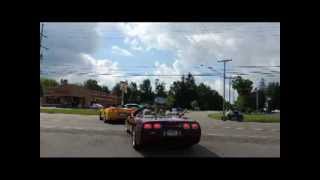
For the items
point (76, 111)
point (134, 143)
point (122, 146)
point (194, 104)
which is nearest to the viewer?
point (134, 143)

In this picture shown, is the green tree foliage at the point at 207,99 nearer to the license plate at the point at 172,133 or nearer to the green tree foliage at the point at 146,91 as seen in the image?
the green tree foliage at the point at 146,91

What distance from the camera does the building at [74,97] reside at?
14.9 meters

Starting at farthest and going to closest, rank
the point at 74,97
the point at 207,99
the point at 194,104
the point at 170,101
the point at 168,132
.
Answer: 1. the point at 74,97
2. the point at 207,99
3. the point at 194,104
4. the point at 170,101
5. the point at 168,132

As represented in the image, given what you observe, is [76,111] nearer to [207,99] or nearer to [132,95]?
[132,95]

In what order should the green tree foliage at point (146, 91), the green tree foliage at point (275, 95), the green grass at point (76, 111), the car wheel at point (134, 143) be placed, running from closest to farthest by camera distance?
1. the green tree foliage at point (275, 95)
2. the car wheel at point (134, 143)
3. the green tree foliage at point (146, 91)
4. the green grass at point (76, 111)

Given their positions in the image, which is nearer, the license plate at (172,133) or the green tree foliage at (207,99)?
the license plate at (172,133)

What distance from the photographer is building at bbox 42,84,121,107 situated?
587 inches

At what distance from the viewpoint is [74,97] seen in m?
18.0

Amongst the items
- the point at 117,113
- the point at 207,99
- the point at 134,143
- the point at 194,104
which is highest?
the point at 207,99

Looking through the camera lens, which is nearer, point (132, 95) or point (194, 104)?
point (194, 104)

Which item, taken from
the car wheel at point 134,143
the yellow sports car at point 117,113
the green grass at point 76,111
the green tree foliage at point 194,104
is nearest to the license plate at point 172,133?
the car wheel at point 134,143

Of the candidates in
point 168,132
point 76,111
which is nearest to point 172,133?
point 168,132

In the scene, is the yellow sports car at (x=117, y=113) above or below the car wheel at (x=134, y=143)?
above
